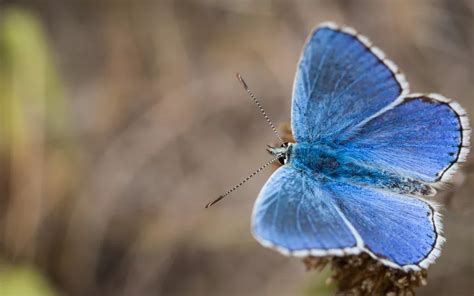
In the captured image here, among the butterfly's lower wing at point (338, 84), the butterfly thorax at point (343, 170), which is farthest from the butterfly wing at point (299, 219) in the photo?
the butterfly's lower wing at point (338, 84)

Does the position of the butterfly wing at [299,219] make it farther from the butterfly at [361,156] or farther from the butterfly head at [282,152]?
the butterfly head at [282,152]

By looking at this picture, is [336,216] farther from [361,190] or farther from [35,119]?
[35,119]

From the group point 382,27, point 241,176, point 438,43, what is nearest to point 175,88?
point 241,176

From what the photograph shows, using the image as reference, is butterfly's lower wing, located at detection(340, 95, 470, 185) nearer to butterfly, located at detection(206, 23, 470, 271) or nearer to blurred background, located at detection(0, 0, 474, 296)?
butterfly, located at detection(206, 23, 470, 271)

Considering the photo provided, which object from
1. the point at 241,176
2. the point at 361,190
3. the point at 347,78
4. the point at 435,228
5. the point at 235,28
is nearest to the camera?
→ the point at 435,228

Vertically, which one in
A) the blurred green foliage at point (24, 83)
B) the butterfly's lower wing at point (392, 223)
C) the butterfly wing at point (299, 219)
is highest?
the blurred green foliage at point (24, 83)

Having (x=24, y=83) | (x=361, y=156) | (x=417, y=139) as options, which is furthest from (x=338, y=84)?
(x=24, y=83)

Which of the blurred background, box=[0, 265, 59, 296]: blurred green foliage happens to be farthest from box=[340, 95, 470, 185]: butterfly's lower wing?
box=[0, 265, 59, 296]: blurred green foliage
